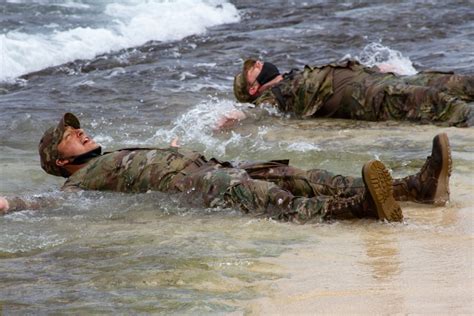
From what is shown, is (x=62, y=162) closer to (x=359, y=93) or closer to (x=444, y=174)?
(x=444, y=174)

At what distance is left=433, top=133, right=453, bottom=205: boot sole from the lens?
5.68 m

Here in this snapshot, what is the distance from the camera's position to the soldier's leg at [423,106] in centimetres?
840

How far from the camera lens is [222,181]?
5996 mm

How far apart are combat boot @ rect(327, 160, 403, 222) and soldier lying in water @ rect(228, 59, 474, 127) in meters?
2.99

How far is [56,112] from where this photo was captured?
10.2m

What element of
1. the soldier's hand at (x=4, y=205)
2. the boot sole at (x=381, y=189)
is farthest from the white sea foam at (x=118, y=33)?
the boot sole at (x=381, y=189)

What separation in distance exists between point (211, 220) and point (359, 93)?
326 cm

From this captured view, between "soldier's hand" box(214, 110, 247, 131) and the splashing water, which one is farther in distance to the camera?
"soldier's hand" box(214, 110, 247, 131)

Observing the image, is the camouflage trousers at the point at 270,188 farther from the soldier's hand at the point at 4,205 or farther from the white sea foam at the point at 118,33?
the white sea foam at the point at 118,33

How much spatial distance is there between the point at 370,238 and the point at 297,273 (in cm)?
68

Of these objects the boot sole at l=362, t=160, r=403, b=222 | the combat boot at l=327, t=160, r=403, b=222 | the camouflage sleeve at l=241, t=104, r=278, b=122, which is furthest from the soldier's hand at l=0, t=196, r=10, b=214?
the camouflage sleeve at l=241, t=104, r=278, b=122

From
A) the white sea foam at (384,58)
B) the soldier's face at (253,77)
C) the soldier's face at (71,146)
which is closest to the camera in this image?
the soldier's face at (71,146)

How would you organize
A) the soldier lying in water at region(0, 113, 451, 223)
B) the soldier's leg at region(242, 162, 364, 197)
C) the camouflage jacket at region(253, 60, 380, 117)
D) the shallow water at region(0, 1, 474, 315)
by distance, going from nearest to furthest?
the shallow water at region(0, 1, 474, 315) < the soldier lying in water at region(0, 113, 451, 223) < the soldier's leg at region(242, 162, 364, 197) < the camouflage jacket at region(253, 60, 380, 117)

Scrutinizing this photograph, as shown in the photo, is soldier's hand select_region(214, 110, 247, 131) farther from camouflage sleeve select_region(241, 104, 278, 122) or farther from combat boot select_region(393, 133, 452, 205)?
combat boot select_region(393, 133, 452, 205)
